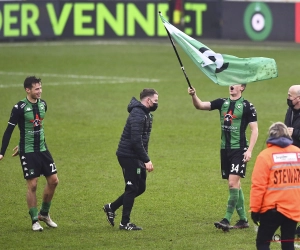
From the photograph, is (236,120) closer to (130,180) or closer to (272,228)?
(130,180)

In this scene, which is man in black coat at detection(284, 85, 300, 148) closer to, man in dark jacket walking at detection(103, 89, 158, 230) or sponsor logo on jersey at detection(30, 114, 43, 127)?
man in dark jacket walking at detection(103, 89, 158, 230)

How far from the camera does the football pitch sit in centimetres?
1198

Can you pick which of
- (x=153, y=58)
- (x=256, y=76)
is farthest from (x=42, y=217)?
(x=153, y=58)

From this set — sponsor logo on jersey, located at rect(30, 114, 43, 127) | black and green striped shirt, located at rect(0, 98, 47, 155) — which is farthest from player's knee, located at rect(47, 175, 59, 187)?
sponsor logo on jersey, located at rect(30, 114, 43, 127)

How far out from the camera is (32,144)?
481 inches

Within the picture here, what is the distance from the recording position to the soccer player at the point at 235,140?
39.9 ft

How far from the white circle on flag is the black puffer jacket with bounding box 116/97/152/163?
27931 millimetres

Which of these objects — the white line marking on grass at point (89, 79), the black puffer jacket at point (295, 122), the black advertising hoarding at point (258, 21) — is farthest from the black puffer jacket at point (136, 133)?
the black advertising hoarding at point (258, 21)

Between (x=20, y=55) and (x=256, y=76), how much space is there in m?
25.1

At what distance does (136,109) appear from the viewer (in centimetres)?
1202

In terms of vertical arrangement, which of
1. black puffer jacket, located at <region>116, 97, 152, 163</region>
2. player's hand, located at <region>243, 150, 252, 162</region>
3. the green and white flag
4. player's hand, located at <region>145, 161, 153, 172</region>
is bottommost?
player's hand, located at <region>145, 161, 153, 172</region>

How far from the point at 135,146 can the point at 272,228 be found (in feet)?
10.6

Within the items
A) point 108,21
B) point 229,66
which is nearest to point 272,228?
point 229,66

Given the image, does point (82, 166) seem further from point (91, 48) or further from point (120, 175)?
point (91, 48)
